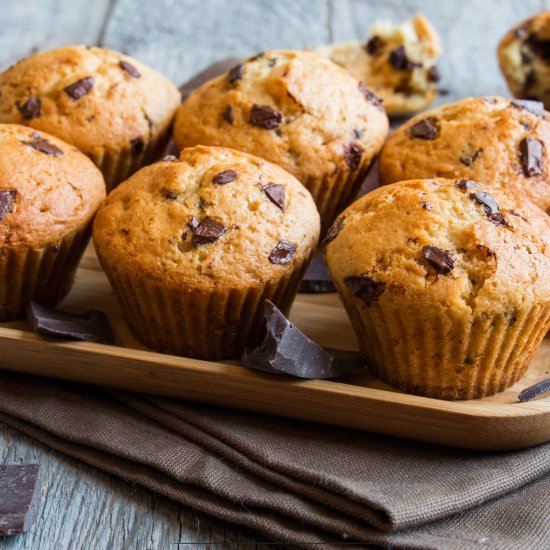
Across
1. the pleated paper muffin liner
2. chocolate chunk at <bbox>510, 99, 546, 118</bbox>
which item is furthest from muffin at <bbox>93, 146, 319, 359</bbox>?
chocolate chunk at <bbox>510, 99, 546, 118</bbox>

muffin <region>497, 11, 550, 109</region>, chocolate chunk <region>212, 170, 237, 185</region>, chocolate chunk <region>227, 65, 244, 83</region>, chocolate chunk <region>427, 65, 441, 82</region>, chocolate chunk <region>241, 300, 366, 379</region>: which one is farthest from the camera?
chocolate chunk <region>427, 65, 441, 82</region>

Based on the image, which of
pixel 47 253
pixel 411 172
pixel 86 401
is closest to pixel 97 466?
pixel 86 401

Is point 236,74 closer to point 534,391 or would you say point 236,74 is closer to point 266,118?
point 266,118

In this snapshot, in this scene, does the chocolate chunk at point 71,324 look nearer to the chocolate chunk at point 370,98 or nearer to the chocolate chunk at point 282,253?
the chocolate chunk at point 282,253

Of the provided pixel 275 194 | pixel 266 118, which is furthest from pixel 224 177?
pixel 266 118

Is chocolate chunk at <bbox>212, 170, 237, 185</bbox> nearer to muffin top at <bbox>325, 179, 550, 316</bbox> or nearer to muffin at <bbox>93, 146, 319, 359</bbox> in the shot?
muffin at <bbox>93, 146, 319, 359</bbox>

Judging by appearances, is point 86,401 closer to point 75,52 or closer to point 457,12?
point 75,52
